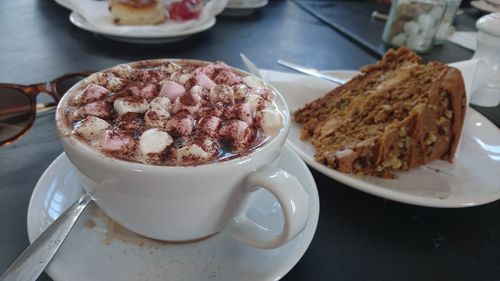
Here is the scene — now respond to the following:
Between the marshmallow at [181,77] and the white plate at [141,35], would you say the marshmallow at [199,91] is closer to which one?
the marshmallow at [181,77]

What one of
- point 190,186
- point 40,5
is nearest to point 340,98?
point 190,186

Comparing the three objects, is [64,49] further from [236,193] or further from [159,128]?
[236,193]

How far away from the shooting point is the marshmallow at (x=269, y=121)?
2.09 ft

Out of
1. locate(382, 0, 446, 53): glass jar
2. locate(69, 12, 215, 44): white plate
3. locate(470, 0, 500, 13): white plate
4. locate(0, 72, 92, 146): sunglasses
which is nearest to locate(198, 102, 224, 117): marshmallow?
locate(0, 72, 92, 146): sunglasses

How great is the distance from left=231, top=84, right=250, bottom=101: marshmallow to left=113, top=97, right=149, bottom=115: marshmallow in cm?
17

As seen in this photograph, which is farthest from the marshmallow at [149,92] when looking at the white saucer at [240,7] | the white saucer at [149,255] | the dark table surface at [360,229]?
the white saucer at [240,7]

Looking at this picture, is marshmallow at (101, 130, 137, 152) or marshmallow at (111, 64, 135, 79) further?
marshmallow at (111, 64, 135, 79)

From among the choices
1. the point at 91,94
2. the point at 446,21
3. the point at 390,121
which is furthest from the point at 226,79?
the point at 446,21

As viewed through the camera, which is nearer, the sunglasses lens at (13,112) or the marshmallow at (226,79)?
the marshmallow at (226,79)

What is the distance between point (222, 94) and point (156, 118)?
0.14 meters

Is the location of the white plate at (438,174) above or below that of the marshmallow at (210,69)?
below

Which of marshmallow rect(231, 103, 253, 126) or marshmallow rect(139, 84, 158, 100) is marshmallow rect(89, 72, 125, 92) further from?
marshmallow rect(231, 103, 253, 126)

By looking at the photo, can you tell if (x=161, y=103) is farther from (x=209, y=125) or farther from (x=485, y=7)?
(x=485, y=7)

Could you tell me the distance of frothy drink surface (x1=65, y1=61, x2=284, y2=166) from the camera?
0.55 metres
